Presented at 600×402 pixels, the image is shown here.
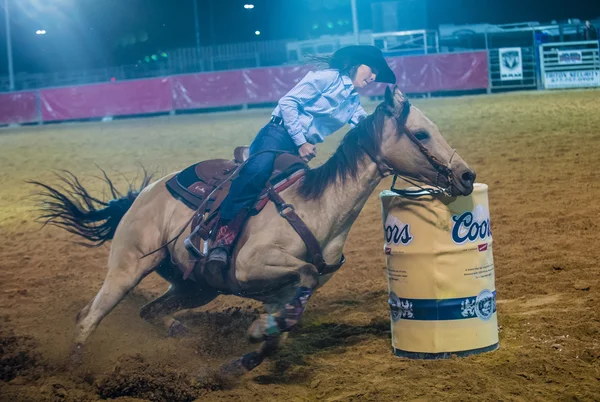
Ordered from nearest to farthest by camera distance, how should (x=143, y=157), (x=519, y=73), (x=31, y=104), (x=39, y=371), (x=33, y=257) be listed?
(x=39, y=371) → (x=33, y=257) → (x=143, y=157) → (x=519, y=73) → (x=31, y=104)

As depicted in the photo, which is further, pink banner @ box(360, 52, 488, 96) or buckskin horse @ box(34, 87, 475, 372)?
pink banner @ box(360, 52, 488, 96)

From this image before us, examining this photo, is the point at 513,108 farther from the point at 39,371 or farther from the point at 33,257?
the point at 39,371

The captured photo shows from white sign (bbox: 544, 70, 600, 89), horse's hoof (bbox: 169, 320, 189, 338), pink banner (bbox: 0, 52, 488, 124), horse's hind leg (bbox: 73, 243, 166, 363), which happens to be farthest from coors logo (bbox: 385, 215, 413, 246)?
pink banner (bbox: 0, 52, 488, 124)

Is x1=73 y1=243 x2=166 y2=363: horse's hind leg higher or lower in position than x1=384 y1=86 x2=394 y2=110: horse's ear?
lower

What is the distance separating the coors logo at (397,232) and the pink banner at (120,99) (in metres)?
19.8

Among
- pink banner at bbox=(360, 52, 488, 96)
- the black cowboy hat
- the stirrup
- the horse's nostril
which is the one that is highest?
pink banner at bbox=(360, 52, 488, 96)

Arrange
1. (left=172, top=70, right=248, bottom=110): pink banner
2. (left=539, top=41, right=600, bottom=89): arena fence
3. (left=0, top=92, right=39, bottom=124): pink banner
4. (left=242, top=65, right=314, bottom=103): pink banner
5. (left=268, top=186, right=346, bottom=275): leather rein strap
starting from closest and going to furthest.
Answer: (left=268, top=186, right=346, bottom=275): leather rein strap
(left=539, top=41, right=600, bottom=89): arena fence
(left=242, top=65, right=314, bottom=103): pink banner
(left=172, top=70, right=248, bottom=110): pink banner
(left=0, top=92, right=39, bottom=124): pink banner

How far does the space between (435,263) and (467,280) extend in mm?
230

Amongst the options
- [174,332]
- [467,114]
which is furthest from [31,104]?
[174,332]

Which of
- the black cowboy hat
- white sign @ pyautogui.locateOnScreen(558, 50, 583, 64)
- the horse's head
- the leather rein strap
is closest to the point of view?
the horse's head

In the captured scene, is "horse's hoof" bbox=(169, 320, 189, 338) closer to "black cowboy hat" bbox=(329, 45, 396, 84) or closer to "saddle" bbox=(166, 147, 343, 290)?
"saddle" bbox=(166, 147, 343, 290)

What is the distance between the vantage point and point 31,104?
79.7 feet

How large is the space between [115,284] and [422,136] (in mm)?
2398

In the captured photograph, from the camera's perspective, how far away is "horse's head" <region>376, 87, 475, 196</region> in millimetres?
4227
